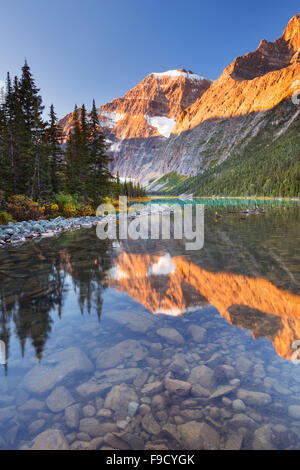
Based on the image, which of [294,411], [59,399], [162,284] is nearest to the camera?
[294,411]

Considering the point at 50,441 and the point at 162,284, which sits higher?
the point at 162,284

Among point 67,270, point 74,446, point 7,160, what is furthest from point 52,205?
point 74,446

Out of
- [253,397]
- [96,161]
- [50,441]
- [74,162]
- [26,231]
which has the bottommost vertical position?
[50,441]

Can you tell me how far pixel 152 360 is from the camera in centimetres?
401

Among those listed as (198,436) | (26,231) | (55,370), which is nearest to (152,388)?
(198,436)

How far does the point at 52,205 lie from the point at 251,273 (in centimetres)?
2514

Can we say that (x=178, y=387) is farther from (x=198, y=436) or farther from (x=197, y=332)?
(x=197, y=332)

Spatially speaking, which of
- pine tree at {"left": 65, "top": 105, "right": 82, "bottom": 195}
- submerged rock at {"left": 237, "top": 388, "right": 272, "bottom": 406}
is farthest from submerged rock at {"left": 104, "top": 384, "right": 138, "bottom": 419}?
pine tree at {"left": 65, "top": 105, "right": 82, "bottom": 195}

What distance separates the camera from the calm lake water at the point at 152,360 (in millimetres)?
2764

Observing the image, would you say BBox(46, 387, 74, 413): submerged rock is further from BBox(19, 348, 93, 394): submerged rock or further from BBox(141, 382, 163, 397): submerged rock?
BBox(141, 382, 163, 397): submerged rock

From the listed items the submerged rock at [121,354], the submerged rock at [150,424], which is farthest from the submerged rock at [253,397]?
the submerged rock at [121,354]

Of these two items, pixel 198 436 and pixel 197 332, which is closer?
pixel 198 436

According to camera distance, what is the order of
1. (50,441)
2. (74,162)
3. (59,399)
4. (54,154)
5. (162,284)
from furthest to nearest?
(74,162) → (54,154) → (162,284) → (59,399) → (50,441)

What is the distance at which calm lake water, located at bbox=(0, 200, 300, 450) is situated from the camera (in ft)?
9.07
